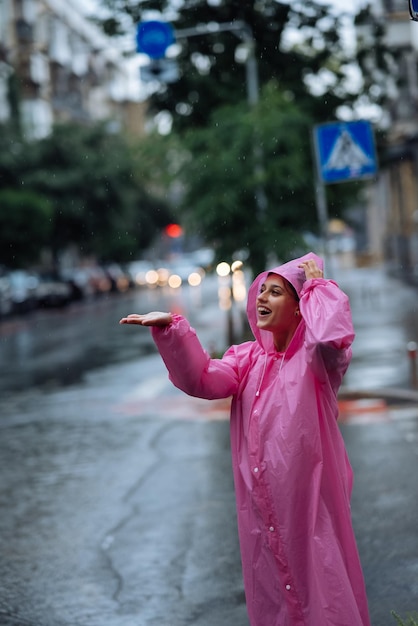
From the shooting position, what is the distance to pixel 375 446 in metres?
10.7

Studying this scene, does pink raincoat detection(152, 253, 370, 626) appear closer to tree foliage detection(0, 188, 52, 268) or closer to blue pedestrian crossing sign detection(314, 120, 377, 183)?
blue pedestrian crossing sign detection(314, 120, 377, 183)

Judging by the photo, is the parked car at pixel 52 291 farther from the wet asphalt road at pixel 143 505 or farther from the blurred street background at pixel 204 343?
the wet asphalt road at pixel 143 505

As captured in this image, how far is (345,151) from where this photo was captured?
1368 cm

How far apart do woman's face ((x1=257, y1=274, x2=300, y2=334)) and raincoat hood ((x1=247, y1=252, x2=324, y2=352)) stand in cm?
3

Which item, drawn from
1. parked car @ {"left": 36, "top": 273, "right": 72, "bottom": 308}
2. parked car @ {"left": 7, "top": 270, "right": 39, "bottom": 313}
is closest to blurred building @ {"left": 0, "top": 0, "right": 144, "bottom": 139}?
parked car @ {"left": 36, "top": 273, "right": 72, "bottom": 308}

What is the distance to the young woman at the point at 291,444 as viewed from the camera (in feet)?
13.1

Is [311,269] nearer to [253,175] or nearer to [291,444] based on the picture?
[291,444]

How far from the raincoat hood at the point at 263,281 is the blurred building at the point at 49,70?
162 ft

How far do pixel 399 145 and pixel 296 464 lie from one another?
32.1m

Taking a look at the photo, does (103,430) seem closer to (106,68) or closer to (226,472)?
(226,472)

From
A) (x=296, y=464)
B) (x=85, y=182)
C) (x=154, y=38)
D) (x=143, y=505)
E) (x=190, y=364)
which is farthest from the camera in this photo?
(x=85, y=182)

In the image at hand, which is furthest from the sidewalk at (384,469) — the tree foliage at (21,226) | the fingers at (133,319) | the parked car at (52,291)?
the parked car at (52,291)

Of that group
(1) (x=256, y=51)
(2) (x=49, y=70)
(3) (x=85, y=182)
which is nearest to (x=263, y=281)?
(1) (x=256, y=51)

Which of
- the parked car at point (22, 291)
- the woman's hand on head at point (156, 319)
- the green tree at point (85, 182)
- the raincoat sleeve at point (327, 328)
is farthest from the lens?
the green tree at point (85, 182)
